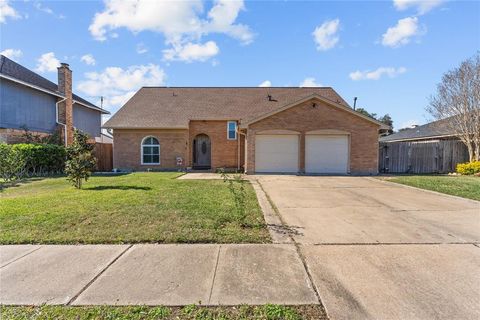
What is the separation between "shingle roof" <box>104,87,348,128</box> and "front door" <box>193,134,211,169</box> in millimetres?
1653

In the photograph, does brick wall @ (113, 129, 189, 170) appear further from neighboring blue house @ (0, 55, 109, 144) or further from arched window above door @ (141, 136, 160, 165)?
neighboring blue house @ (0, 55, 109, 144)

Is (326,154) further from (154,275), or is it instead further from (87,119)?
(87,119)

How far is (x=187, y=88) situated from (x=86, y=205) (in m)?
17.9

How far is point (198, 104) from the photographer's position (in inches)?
834

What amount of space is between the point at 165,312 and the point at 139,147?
17352 millimetres

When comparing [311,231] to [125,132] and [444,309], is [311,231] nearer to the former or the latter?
[444,309]

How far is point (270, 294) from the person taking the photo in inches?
121

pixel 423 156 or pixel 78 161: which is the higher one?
pixel 423 156

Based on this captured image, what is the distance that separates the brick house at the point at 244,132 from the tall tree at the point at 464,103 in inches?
275

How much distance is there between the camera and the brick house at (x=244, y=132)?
1636cm

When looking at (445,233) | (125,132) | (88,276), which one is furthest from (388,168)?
(88,276)

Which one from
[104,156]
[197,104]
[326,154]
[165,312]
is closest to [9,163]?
[104,156]

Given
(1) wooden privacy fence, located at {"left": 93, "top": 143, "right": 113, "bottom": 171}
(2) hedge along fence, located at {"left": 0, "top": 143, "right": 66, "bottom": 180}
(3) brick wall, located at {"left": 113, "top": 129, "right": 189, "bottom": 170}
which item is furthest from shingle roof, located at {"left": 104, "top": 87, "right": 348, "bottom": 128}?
(2) hedge along fence, located at {"left": 0, "top": 143, "right": 66, "bottom": 180}

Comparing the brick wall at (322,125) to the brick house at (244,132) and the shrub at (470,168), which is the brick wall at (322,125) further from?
the shrub at (470,168)
